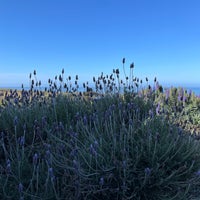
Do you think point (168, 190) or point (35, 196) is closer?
point (35, 196)

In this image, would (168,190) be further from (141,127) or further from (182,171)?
(141,127)

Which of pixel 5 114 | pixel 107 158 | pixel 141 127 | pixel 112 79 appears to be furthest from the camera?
pixel 112 79

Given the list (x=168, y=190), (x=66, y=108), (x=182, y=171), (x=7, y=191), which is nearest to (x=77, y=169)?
(x=7, y=191)

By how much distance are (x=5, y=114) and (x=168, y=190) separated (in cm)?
241

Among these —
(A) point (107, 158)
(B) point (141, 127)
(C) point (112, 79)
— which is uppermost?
(C) point (112, 79)

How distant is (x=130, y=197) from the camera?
7.53 ft

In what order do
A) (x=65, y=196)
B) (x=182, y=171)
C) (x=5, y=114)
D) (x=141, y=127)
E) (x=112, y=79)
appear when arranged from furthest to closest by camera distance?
(x=112, y=79)
(x=5, y=114)
(x=141, y=127)
(x=182, y=171)
(x=65, y=196)

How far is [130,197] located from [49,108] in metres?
2.22

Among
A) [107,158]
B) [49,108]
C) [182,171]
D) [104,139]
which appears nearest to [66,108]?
[49,108]

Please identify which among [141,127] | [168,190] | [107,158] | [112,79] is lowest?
[168,190]

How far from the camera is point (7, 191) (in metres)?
2.50

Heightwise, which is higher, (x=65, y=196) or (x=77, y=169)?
(x=77, y=169)

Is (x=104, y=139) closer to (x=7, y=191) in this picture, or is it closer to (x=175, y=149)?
(x=175, y=149)

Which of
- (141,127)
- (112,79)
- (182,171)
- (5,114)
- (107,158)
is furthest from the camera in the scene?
(112,79)
